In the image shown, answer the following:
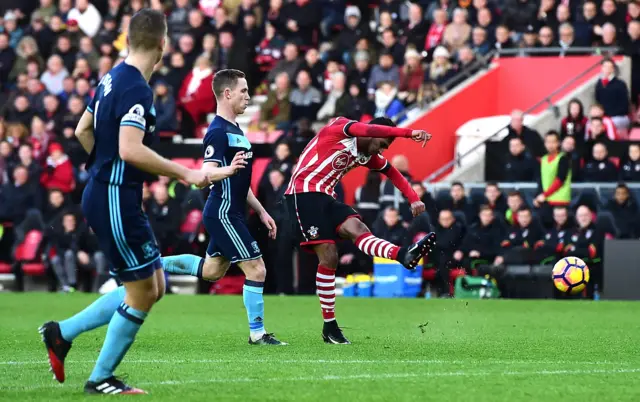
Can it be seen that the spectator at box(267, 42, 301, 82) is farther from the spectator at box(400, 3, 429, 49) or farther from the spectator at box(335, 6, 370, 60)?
the spectator at box(400, 3, 429, 49)

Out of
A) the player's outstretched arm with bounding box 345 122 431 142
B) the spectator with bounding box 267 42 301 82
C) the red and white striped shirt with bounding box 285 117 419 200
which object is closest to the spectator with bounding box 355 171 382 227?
the spectator with bounding box 267 42 301 82

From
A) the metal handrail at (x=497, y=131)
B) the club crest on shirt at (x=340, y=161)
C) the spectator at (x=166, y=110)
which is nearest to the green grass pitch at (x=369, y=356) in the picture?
the club crest on shirt at (x=340, y=161)

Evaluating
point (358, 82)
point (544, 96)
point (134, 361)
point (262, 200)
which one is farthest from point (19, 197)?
point (134, 361)

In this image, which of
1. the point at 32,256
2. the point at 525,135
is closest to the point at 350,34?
the point at 525,135

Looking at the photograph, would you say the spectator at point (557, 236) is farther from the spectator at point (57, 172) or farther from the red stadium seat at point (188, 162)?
the spectator at point (57, 172)

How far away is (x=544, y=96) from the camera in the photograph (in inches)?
976

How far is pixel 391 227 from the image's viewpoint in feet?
67.7

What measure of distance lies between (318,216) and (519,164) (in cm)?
1035

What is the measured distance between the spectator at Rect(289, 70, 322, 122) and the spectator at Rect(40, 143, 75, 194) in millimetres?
4150

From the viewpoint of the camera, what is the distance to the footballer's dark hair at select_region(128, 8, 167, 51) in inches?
296

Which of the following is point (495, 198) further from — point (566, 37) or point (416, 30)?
point (416, 30)

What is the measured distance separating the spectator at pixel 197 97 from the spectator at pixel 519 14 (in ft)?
18.7

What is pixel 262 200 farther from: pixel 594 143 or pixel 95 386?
pixel 95 386

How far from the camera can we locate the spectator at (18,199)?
23609 millimetres
